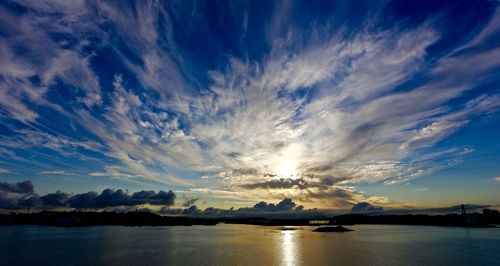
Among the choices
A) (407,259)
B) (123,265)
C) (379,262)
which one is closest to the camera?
(123,265)

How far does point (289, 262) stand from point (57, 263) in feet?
161

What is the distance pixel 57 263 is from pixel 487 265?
89.5 m

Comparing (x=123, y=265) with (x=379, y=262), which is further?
(x=379, y=262)

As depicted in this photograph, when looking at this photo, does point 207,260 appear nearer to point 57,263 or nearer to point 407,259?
point 57,263

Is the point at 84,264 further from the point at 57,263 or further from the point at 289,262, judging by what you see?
the point at 289,262

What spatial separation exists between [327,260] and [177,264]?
33095 millimetres

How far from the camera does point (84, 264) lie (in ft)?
191

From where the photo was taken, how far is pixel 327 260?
63.9 m

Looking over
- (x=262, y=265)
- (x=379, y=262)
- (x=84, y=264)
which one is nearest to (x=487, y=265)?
(x=379, y=262)

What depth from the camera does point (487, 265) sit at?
192 feet

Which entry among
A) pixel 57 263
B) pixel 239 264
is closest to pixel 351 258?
pixel 239 264

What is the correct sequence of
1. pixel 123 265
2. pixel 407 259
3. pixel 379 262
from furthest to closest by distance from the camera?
1. pixel 407 259
2. pixel 379 262
3. pixel 123 265

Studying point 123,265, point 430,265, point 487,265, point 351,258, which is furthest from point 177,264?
point 487,265

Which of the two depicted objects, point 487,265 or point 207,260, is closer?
point 487,265
